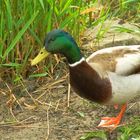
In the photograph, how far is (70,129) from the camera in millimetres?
3422

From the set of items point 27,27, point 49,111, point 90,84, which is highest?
point 27,27

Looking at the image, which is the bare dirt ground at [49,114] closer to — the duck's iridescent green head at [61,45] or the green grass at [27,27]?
the green grass at [27,27]

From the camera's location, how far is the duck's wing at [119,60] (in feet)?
10.8

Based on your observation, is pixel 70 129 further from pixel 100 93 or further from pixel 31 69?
pixel 31 69

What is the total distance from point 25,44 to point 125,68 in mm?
964

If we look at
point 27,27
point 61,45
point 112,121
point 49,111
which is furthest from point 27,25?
point 112,121

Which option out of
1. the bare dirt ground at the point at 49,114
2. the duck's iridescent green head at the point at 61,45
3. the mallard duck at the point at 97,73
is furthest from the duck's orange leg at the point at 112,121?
the duck's iridescent green head at the point at 61,45

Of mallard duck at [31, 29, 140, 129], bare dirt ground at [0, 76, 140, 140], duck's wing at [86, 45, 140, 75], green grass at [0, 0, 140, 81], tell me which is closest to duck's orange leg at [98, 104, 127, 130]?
bare dirt ground at [0, 76, 140, 140]

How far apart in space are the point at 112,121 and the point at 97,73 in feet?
1.44

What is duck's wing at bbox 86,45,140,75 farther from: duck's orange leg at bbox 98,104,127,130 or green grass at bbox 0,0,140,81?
green grass at bbox 0,0,140,81

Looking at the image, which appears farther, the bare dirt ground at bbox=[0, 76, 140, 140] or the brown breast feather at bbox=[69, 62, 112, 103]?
the bare dirt ground at bbox=[0, 76, 140, 140]

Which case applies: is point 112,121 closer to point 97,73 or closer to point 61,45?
point 97,73

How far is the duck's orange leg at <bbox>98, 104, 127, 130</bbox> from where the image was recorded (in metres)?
3.46

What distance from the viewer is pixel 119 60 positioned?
Answer: 3340 millimetres
